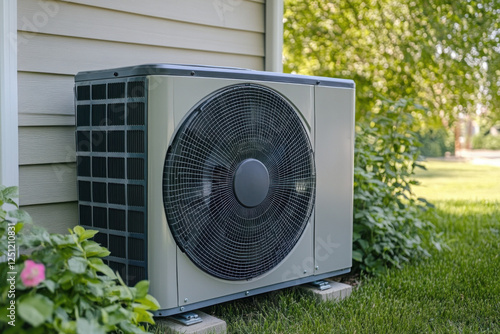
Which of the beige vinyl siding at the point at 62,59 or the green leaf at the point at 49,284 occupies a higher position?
the beige vinyl siding at the point at 62,59

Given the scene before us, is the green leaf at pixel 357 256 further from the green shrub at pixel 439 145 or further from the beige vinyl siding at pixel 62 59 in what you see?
the green shrub at pixel 439 145

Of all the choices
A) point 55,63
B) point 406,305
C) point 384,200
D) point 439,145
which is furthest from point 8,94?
point 439,145

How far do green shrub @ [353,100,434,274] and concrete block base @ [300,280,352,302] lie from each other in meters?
0.38

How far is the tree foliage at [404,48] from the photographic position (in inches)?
229

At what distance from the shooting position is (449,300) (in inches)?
98.0

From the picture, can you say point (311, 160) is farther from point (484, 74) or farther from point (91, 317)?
point (484, 74)

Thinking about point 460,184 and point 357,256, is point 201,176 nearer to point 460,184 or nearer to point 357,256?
point 357,256

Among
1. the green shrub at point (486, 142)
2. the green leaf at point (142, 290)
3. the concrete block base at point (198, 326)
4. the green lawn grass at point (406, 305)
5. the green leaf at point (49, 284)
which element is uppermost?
the green shrub at point (486, 142)

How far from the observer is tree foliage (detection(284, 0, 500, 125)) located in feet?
19.1

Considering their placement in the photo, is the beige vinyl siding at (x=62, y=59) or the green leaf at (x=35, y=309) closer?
the green leaf at (x=35, y=309)

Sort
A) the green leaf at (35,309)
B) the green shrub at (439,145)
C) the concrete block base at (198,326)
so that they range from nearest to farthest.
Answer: the green leaf at (35,309) → the concrete block base at (198,326) → the green shrub at (439,145)

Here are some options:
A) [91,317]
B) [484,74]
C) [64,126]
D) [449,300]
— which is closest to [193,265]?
[91,317]

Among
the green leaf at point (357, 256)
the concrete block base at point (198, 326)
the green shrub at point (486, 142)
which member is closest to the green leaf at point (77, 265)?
the concrete block base at point (198, 326)

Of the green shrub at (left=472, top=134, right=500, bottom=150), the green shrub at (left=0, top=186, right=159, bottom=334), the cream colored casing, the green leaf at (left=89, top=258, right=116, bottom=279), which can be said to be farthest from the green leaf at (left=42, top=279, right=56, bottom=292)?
the green shrub at (left=472, top=134, right=500, bottom=150)
